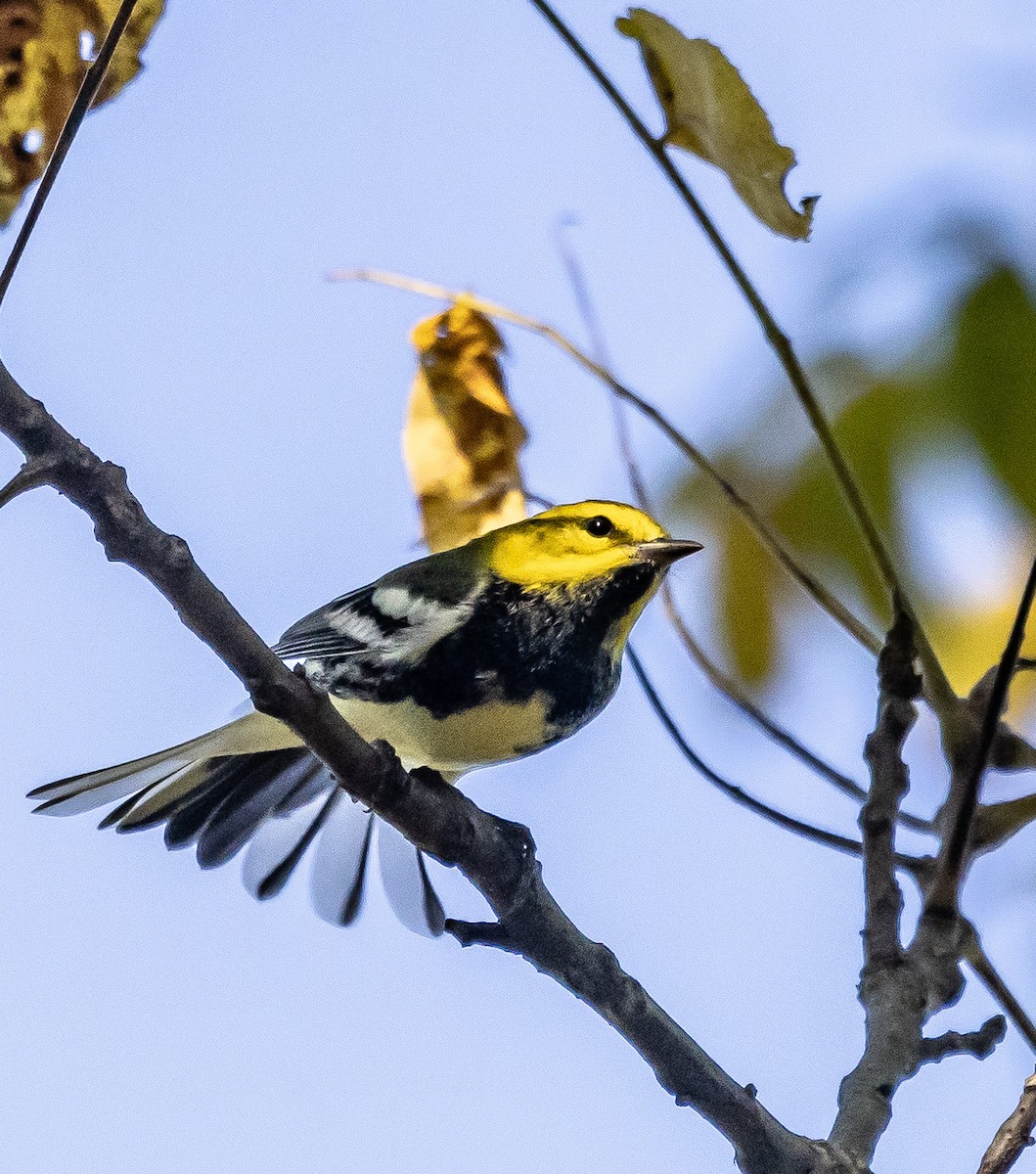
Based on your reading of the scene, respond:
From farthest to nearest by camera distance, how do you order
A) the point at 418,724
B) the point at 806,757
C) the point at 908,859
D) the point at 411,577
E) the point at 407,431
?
the point at 411,577, the point at 418,724, the point at 407,431, the point at 806,757, the point at 908,859

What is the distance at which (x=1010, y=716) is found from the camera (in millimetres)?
1656

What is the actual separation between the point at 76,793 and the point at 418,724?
730 millimetres

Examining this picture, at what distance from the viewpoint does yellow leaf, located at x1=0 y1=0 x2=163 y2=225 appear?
4.51 ft

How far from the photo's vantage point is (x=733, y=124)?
1.32m

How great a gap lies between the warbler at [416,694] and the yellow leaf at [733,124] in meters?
1.04

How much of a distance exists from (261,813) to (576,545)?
0.83 meters

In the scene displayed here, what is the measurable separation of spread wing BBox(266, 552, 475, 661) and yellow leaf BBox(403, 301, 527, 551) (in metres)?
0.25

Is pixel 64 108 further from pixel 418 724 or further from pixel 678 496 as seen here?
pixel 418 724

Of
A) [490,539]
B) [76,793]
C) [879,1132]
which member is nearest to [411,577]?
[490,539]

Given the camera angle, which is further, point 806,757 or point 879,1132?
point 806,757

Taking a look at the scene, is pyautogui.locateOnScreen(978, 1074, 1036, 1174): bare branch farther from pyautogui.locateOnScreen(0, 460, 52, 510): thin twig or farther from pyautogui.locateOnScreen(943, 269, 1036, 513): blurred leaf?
pyautogui.locateOnScreen(0, 460, 52, 510): thin twig

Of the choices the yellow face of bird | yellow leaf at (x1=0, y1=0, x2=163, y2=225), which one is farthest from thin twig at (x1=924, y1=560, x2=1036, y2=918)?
yellow leaf at (x1=0, y1=0, x2=163, y2=225)

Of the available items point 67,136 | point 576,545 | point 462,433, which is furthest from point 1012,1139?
point 576,545

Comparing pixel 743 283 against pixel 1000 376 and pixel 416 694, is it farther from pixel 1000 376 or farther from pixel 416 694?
pixel 416 694
